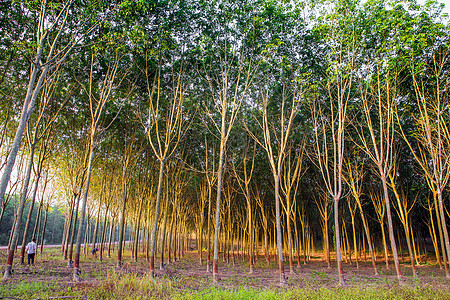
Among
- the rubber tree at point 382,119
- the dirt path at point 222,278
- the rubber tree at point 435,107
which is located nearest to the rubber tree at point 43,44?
the dirt path at point 222,278

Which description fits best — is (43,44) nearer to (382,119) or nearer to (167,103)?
(167,103)

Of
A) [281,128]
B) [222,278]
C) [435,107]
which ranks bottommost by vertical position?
[222,278]

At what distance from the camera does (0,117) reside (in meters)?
11.8

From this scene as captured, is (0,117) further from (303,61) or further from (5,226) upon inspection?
(5,226)

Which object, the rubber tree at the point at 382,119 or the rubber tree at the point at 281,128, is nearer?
the rubber tree at the point at 382,119

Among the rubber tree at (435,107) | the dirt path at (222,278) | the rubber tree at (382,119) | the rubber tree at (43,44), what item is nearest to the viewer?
the rubber tree at (43,44)

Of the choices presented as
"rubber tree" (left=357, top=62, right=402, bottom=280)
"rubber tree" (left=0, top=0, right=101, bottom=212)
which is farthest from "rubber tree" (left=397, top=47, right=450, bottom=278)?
"rubber tree" (left=0, top=0, right=101, bottom=212)

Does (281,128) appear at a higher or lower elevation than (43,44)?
lower

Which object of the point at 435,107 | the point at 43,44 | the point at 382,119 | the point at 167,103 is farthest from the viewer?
the point at 167,103

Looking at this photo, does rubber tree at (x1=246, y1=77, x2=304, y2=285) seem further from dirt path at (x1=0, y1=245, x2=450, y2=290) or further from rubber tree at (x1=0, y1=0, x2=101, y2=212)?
rubber tree at (x1=0, y1=0, x2=101, y2=212)

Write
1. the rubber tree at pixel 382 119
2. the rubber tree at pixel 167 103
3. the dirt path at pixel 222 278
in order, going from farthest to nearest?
the rubber tree at pixel 167 103, the rubber tree at pixel 382 119, the dirt path at pixel 222 278

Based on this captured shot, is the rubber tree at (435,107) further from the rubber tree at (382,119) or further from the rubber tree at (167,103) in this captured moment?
the rubber tree at (167,103)

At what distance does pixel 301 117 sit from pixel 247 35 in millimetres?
5695

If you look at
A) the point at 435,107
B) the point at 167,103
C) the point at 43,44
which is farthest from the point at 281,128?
the point at 43,44
